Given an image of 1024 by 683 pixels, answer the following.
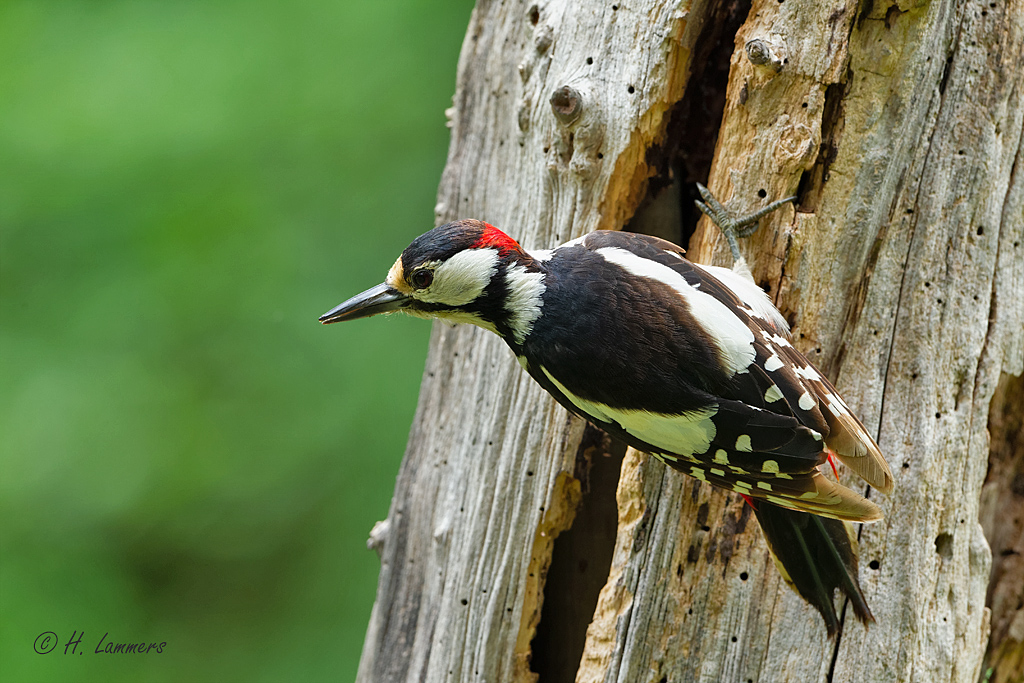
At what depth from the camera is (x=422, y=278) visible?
134 centimetres

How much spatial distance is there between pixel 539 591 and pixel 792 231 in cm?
101

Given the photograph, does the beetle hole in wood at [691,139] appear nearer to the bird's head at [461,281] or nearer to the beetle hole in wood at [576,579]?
the bird's head at [461,281]

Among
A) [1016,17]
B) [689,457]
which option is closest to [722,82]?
[1016,17]

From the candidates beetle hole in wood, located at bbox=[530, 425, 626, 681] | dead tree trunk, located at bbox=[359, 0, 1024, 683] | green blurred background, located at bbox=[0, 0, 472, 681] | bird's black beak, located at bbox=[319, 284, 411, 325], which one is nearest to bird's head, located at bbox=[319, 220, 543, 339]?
bird's black beak, located at bbox=[319, 284, 411, 325]

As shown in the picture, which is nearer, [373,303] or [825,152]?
[373,303]

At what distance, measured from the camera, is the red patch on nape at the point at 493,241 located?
1327 mm

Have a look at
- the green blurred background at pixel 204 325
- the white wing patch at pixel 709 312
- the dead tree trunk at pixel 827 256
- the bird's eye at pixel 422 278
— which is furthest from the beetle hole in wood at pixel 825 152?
the green blurred background at pixel 204 325

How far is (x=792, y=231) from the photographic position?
1.52 meters

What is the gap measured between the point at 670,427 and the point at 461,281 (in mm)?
464

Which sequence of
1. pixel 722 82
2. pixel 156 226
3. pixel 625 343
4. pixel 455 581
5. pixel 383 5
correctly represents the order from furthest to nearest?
pixel 383 5 < pixel 156 226 < pixel 455 581 < pixel 722 82 < pixel 625 343

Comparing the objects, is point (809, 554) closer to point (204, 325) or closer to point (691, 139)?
point (691, 139)

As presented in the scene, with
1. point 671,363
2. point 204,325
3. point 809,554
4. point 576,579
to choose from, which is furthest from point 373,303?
point 204,325

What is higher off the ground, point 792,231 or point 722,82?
point 722,82

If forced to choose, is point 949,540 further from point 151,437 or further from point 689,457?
point 151,437
